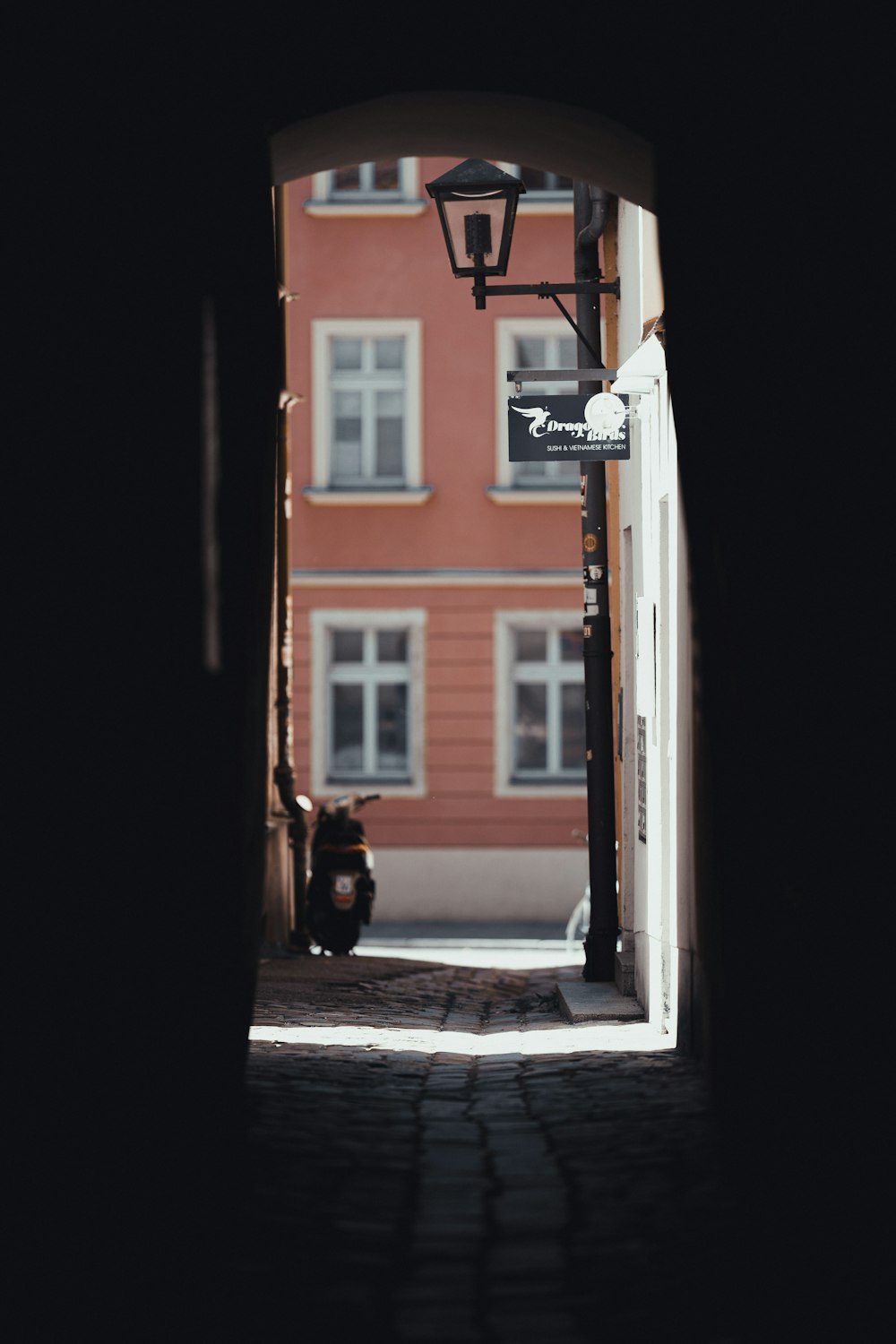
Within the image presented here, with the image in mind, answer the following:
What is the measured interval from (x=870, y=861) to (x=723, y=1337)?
1.67 m

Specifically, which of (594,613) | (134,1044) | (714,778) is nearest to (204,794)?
(134,1044)

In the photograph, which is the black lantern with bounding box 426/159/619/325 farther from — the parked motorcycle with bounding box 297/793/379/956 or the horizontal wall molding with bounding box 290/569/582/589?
the horizontal wall molding with bounding box 290/569/582/589

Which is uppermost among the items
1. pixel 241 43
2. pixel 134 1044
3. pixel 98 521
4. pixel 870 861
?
pixel 241 43

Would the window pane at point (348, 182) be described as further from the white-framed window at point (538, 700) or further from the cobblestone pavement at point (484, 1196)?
the cobblestone pavement at point (484, 1196)

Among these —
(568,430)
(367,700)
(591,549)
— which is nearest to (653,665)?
(568,430)

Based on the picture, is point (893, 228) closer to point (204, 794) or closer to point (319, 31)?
point (319, 31)

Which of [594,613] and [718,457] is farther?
[594,613]

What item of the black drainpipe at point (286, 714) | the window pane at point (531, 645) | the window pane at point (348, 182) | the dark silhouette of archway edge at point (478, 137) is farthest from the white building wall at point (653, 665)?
the window pane at point (348, 182)

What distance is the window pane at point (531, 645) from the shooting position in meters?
22.1

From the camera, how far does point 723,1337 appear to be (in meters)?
4.23

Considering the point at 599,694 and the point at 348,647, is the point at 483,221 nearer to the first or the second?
the point at 599,694

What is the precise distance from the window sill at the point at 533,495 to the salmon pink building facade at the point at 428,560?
0.02m

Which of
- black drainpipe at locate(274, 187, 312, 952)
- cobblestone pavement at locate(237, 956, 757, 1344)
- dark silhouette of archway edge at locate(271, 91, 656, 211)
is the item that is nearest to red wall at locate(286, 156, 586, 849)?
black drainpipe at locate(274, 187, 312, 952)

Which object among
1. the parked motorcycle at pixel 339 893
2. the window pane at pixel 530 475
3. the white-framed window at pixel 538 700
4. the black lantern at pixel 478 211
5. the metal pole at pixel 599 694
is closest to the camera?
the black lantern at pixel 478 211
